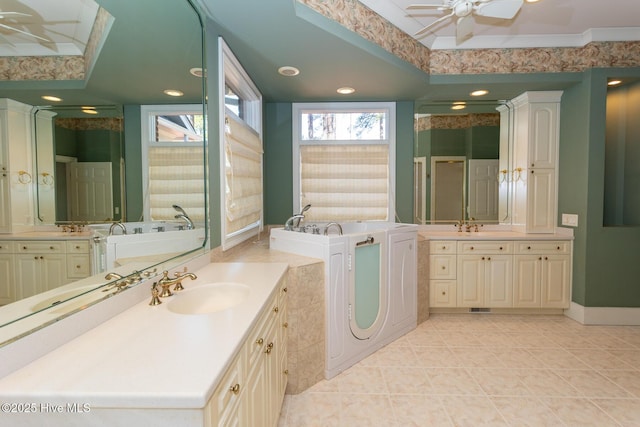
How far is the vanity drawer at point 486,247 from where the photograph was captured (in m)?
3.37

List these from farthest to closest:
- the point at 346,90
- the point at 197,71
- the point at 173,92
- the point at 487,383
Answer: the point at 346,90 → the point at 487,383 → the point at 197,71 → the point at 173,92

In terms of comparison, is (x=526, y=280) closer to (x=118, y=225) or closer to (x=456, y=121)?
(x=456, y=121)

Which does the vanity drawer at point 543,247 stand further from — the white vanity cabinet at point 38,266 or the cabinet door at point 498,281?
the white vanity cabinet at point 38,266

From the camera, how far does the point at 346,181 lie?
3807 millimetres

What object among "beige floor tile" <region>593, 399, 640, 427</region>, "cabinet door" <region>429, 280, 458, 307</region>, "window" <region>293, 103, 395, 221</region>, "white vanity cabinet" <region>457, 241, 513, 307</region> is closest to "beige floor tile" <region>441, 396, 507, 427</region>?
"beige floor tile" <region>593, 399, 640, 427</region>

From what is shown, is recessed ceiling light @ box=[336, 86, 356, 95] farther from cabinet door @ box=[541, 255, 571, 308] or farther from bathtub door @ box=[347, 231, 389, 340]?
cabinet door @ box=[541, 255, 571, 308]

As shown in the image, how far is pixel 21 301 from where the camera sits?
2.68ft

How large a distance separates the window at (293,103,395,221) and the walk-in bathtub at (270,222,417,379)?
94 cm

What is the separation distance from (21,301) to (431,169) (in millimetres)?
3688

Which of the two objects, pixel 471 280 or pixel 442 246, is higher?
pixel 442 246

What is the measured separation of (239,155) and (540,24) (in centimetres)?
297

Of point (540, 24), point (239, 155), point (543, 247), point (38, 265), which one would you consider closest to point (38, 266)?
point (38, 265)

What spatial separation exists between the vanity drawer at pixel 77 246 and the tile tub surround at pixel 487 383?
→ 1459 millimetres

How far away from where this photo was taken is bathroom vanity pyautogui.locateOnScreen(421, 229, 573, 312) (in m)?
3.36
